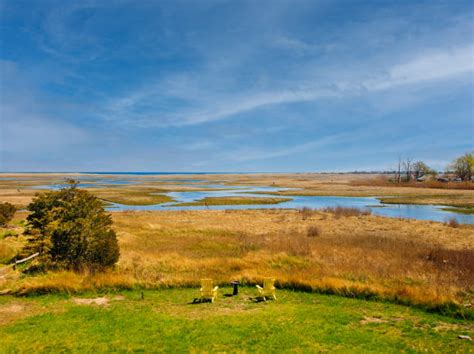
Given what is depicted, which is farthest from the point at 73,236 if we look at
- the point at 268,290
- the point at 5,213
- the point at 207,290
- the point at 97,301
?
the point at 5,213

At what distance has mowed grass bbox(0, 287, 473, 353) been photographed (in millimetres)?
10195

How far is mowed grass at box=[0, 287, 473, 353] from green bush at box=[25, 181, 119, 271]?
4.41m

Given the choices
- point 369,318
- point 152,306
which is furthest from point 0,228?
point 369,318

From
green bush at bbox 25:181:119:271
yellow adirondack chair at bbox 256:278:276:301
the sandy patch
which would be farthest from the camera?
green bush at bbox 25:181:119:271

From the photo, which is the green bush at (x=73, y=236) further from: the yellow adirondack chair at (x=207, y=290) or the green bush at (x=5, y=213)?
the green bush at (x=5, y=213)

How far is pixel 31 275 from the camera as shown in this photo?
1841cm

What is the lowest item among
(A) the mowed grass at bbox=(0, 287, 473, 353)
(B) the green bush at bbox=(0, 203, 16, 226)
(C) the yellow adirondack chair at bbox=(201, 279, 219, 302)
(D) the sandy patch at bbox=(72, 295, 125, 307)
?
(D) the sandy patch at bbox=(72, 295, 125, 307)

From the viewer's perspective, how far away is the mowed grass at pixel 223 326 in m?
10.2

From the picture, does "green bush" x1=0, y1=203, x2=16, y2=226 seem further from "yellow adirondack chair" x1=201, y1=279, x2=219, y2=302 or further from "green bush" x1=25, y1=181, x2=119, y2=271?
"yellow adirondack chair" x1=201, y1=279, x2=219, y2=302

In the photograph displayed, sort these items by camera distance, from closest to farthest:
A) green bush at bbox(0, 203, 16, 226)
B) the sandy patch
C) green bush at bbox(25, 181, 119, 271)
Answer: the sandy patch, green bush at bbox(25, 181, 119, 271), green bush at bbox(0, 203, 16, 226)

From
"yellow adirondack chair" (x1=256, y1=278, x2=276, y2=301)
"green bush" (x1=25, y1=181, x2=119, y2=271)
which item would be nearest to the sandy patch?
"green bush" (x1=25, y1=181, x2=119, y2=271)

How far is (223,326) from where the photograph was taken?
11.7m

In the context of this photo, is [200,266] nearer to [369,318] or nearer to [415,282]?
[369,318]

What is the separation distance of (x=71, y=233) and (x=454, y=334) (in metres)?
19.2
